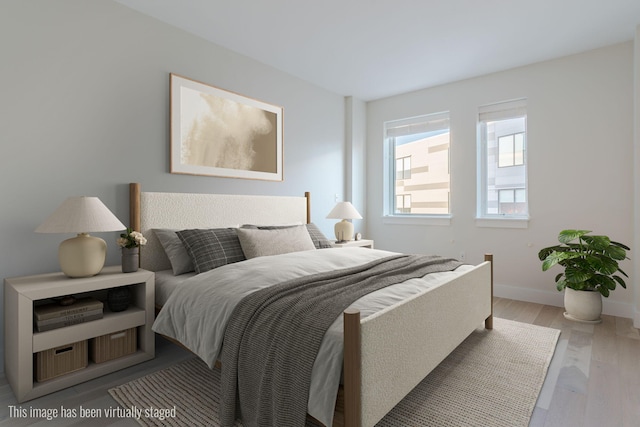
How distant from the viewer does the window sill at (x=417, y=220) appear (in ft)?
14.3

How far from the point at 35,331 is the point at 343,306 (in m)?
1.80

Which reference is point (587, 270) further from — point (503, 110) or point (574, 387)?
point (503, 110)

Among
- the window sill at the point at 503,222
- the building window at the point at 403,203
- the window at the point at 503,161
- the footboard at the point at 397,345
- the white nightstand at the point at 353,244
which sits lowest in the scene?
the footboard at the point at 397,345

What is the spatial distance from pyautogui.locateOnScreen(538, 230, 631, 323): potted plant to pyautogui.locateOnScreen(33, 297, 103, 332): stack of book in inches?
140

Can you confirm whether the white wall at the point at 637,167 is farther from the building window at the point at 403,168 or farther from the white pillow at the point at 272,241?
the white pillow at the point at 272,241

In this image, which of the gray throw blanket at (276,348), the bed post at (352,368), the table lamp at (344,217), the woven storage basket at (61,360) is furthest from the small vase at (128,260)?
the table lamp at (344,217)

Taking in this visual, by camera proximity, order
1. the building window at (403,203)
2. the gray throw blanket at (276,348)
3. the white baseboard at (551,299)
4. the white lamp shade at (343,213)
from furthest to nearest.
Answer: the building window at (403,203)
the white lamp shade at (343,213)
the white baseboard at (551,299)
the gray throw blanket at (276,348)

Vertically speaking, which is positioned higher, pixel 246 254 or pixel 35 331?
pixel 246 254

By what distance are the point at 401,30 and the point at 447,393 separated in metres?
2.83

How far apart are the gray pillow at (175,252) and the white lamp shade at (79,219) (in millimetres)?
511

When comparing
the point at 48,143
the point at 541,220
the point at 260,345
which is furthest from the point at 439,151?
the point at 48,143

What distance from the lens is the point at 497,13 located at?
2703 millimetres

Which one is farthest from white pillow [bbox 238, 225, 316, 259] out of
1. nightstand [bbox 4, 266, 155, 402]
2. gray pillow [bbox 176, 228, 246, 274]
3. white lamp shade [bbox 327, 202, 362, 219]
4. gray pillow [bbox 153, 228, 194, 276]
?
white lamp shade [bbox 327, 202, 362, 219]

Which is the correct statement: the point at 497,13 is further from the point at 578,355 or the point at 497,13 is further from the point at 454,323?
the point at 578,355
